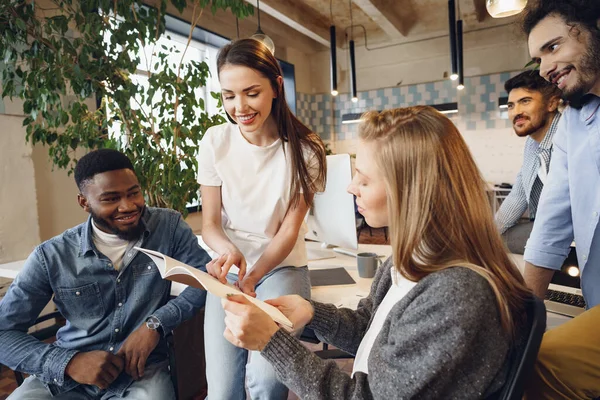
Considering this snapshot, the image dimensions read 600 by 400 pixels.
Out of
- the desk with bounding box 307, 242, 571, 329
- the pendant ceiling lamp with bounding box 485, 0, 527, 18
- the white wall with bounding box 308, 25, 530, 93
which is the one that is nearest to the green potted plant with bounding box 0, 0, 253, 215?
the desk with bounding box 307, 242, 571, 329

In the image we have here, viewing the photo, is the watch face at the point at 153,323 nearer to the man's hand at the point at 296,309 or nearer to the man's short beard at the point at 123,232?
the man's short beard at the point at 123,232

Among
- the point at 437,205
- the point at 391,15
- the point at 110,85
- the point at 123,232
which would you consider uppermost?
the point at 391,15

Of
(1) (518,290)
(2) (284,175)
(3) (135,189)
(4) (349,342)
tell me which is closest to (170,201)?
(3) (135,189)

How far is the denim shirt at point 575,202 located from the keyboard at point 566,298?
1.4 inches

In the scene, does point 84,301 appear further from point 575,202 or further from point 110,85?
point 575,202

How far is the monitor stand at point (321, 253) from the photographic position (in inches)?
86.3

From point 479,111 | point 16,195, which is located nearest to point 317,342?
point 16,195

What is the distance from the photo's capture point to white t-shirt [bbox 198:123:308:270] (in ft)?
5.03

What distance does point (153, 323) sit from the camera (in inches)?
56.9

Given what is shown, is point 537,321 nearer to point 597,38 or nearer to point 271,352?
point 271,352

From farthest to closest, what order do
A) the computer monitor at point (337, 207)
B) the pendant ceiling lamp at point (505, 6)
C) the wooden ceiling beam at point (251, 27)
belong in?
the wooden ceiling beam at point (251, 27) → the pendant ceiling lamp at point (505, 6) → the computer monitor at point (337, 207)

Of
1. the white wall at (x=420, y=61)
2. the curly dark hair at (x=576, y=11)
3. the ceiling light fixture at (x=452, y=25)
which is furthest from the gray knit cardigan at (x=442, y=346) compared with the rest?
the white wall at (x=420, y=61)

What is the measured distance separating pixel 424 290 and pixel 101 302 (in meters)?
1.18

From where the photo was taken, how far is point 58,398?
1337 mm
